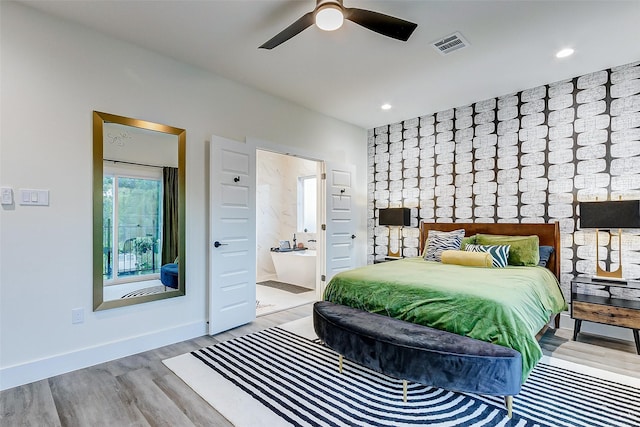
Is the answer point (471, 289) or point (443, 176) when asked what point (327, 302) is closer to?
point (471, 289)

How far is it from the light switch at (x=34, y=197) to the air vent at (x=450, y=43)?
3.41 m

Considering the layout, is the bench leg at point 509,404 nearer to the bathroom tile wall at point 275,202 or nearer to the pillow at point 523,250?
the pillow at point 523,250

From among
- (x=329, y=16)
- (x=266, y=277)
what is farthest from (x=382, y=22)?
(x=266, y=277)

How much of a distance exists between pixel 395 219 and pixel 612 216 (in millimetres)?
2398

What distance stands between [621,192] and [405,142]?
2.65 meters

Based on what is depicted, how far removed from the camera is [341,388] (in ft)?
7.35

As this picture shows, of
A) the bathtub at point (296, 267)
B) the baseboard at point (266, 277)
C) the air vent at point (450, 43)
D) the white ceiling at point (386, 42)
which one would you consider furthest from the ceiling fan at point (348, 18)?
the baseboard at point (266, 277)

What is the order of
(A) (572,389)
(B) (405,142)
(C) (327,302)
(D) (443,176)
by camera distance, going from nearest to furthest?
(A) (572,389)
(C) (327,302)
(D) (443,176)
(B) (405,142)

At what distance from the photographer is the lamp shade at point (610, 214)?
291cm

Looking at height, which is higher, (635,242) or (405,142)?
(405,142)

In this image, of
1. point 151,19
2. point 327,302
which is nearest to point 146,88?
point 151,19

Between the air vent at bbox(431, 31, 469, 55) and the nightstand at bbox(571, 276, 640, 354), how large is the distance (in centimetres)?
261

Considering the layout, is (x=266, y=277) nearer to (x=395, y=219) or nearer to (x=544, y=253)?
(x=395, y=219)

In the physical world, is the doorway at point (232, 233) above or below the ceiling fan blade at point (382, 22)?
below
